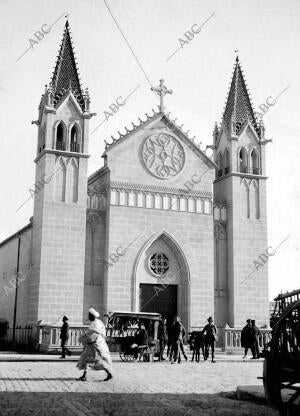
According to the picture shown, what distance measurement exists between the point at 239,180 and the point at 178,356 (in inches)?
533

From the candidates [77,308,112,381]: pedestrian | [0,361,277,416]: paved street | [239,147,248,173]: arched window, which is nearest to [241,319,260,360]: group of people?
[0,361,277,416]: paved street

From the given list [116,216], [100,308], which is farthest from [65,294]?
[116,216]

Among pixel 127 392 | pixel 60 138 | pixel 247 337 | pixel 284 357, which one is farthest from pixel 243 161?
pixel 284 357

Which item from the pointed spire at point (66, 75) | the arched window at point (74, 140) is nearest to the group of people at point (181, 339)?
the arched window at point (74, 140)

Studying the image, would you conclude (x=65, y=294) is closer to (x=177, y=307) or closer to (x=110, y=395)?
(x=177, y=307)

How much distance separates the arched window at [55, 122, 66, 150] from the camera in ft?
93.2

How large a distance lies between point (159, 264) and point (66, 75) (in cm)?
1119

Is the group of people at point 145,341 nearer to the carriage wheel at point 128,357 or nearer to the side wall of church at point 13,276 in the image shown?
the carriage wheel at point 128,357

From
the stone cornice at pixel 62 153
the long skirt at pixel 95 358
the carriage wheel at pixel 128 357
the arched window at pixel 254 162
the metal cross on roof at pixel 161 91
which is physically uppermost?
the metal cross on roof at pixel 161 91

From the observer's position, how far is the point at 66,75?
98.4ft

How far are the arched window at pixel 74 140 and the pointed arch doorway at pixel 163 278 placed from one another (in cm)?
605

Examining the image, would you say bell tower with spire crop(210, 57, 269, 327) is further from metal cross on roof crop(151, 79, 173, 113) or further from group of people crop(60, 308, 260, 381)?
group of people crop(60, 308, 260, 381)

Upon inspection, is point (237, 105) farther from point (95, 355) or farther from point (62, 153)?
point (95, 355)

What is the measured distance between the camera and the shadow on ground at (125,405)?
9125mm
